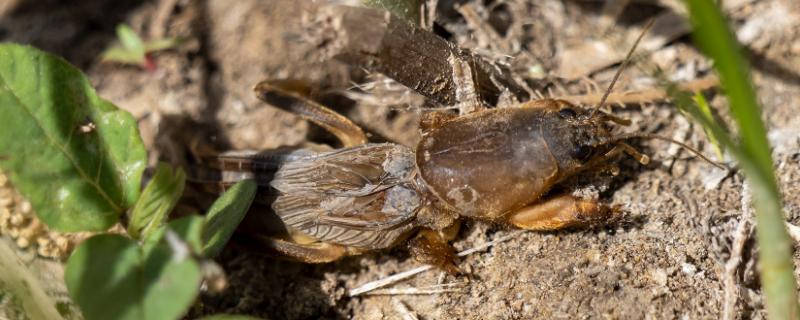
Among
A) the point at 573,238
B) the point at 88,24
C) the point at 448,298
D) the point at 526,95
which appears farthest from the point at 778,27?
the point at 88,24

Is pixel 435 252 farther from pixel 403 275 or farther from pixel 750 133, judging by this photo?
pixel 750 133

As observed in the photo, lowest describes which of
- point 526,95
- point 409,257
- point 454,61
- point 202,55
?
point 409,257

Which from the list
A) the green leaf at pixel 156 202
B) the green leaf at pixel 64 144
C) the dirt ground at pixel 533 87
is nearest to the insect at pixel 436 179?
the dirt ground at pixel 533 87

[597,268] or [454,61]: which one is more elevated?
[454,61]

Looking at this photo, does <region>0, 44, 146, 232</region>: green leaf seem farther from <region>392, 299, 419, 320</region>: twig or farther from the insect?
<region>392, 299, 419, 320</region>: twig

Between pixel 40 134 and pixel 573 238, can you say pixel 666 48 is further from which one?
pixel 40 134

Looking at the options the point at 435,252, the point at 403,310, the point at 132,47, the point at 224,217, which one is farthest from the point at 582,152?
the point at 132,47
